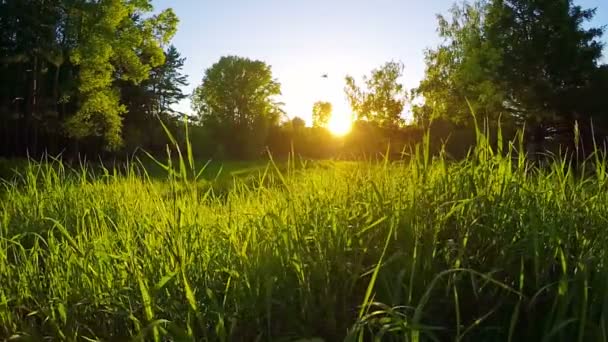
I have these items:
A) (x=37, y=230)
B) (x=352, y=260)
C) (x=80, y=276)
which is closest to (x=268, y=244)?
(x=352, y=260)

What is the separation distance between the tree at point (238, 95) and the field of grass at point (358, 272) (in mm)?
48077

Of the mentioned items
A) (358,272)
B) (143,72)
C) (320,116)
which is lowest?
(358,272)

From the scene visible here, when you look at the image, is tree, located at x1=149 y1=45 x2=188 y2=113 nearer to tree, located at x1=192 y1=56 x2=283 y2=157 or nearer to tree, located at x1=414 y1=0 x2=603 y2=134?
tree, located at x1=192 y1=56 x2=283 y2=157

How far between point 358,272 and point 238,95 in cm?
5559

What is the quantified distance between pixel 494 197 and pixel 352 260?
28.3 inches

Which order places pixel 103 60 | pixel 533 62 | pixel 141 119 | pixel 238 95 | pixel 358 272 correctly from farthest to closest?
pixel 238 95
pixel 141 119
pixel 533 62
pixel 103 60
pixel 358 272

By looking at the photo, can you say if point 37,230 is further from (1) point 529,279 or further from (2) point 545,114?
(2) point 545,114

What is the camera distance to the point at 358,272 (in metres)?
2.01

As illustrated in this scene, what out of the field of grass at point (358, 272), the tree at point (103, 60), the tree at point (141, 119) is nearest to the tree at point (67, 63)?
the tree at point (103, 60)

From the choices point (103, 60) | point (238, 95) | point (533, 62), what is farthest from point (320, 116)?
point (238, 95)

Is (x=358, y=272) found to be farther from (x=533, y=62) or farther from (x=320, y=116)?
(x=533, y=62)

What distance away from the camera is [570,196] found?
8.63 feet

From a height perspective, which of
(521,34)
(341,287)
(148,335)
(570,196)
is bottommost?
(148,335)

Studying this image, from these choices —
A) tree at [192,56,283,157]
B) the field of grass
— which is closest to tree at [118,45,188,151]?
tree at [192,56,283,157]
